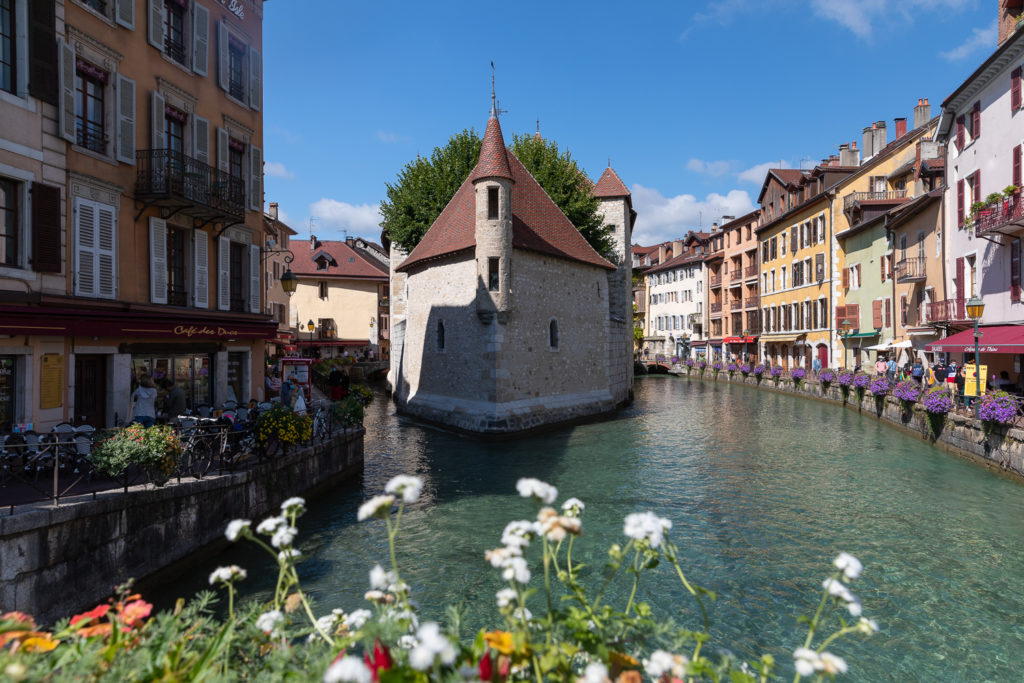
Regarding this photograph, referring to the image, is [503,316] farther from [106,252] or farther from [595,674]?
[595,674]

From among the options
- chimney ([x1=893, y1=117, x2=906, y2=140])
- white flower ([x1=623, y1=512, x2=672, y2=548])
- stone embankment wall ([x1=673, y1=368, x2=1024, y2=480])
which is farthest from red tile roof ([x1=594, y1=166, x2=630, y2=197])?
white flower ([x1=623, y1=512, x2=672, y2=548])

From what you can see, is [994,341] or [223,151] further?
[994,341]

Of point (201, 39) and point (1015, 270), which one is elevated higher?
point (201, 39)

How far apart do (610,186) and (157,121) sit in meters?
23.3

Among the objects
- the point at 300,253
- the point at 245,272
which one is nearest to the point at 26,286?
the point at 245,272

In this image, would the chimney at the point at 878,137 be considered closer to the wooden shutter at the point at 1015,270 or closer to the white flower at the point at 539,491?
the wooden shutter at the point at 1015,270

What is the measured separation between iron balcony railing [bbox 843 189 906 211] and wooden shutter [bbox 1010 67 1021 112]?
1522 centimetres

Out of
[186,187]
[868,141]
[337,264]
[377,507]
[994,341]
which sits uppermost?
[868,141]

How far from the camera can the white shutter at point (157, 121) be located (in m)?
12.6

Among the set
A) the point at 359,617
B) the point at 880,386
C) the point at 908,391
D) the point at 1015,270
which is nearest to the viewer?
the point at 359,617

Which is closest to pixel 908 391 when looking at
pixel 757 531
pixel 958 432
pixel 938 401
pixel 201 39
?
pixel 938 401

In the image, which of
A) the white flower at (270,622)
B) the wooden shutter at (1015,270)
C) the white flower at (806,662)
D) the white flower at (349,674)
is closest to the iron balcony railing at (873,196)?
the wooden shutter at (1015,270)

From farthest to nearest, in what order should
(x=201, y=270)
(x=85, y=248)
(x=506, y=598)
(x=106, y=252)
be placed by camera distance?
(x=201, y=270) < (x=106, y=252) < (x=85, y=248) < (x=506, y=598)

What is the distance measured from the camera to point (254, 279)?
15992 mm
